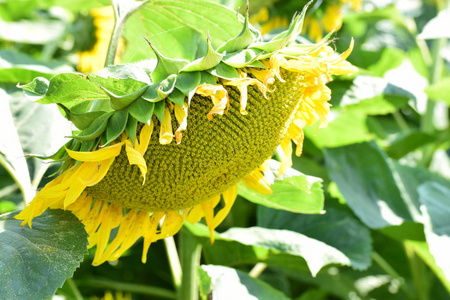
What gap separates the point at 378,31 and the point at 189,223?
2.24 metres

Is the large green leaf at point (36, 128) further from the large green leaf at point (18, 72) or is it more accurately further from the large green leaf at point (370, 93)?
the large green leaf at point (370, 93)

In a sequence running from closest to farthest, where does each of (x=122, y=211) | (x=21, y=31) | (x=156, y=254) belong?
(x=122, y=211), (x=156, y=254), (x=21, y=31)

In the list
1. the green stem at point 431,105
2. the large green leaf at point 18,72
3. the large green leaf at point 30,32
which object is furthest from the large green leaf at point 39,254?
the green stem at point 431,105

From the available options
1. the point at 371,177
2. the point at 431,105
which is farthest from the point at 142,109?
the point at 431,105

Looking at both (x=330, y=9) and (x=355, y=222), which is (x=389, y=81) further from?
(x=330, y=9)

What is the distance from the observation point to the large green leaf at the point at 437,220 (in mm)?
1300

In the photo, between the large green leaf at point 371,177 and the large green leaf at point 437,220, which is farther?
the large green leaf at point 371,177

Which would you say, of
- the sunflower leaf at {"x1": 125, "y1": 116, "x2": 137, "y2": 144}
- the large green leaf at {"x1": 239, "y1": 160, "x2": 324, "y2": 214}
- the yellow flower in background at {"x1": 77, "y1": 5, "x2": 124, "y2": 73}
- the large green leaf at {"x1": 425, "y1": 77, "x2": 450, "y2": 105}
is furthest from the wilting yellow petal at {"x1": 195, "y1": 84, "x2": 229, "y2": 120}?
the yellow flower in background at {"x1": 77, "y1": 5, "x2": 124, "y2": 73}

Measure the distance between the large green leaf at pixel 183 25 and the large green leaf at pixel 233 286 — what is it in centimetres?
42

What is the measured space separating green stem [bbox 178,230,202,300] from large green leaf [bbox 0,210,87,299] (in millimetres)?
409

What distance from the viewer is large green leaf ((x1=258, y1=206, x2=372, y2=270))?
1.41 metres

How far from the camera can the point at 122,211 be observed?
1.06 meters

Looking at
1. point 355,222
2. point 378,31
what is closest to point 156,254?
point 355,222

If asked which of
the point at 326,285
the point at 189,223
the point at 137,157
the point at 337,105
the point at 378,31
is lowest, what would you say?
the point at 326,285
